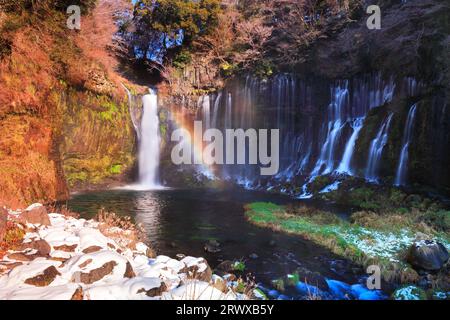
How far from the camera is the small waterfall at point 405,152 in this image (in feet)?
56.6

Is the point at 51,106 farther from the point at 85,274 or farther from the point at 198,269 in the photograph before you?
the point at 85,274

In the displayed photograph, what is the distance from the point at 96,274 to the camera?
5.04 metres

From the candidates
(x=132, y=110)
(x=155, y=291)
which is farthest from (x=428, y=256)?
(x=132, y=110)

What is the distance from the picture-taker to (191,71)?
2883 cm

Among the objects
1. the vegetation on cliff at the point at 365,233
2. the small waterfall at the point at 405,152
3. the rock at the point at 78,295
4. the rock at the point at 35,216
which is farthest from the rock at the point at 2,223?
the small waterfall at the point at 405,152

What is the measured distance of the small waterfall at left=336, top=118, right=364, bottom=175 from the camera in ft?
67.3

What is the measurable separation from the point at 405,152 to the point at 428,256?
34.3 feet

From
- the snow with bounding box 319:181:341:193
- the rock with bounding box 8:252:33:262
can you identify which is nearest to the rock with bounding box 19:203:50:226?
the rock with bounding box 8:252:33:262

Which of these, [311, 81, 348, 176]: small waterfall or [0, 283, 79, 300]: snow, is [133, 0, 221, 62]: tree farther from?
[0, 283, 79, 300]: snow

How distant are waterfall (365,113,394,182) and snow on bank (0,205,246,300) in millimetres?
14893

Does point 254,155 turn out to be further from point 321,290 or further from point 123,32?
point 321,290

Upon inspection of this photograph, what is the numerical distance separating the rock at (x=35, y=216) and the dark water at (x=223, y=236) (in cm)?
338
